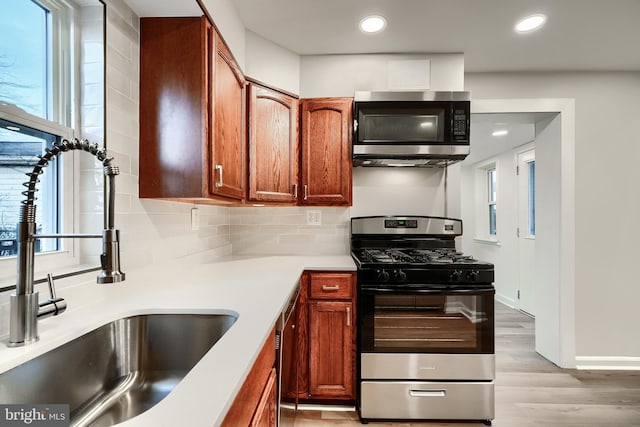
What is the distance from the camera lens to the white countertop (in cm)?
53

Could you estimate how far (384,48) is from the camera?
2.28 meters

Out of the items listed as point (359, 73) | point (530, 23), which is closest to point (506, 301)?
point (530, 23)

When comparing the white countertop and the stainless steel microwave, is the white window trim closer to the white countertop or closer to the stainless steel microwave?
the white countertop

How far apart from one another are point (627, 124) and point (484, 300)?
2.05 meters

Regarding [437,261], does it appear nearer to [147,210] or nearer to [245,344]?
[245,344]

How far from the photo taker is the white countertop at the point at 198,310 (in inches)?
21.0

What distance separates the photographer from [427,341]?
6.07 ft

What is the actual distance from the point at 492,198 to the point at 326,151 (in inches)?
151

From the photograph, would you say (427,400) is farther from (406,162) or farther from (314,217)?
(406,162)

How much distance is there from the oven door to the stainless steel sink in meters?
1.12

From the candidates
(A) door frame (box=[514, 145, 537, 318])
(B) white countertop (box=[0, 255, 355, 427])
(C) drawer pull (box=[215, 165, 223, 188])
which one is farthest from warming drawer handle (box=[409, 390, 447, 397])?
(A) door frame (box=[514, 145, 537, 318])

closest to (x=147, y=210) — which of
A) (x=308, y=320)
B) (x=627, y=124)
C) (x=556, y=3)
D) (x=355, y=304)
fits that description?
(x=308, y=320)

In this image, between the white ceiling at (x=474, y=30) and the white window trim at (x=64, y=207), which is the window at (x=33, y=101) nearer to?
the white window trim at (x=64, y=207)

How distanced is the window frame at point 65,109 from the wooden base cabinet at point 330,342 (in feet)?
3.88
